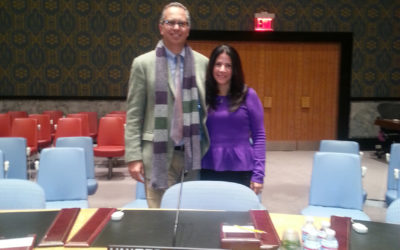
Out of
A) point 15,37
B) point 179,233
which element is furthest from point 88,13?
point 179,233

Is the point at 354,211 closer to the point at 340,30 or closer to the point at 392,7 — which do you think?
the point at 340,30

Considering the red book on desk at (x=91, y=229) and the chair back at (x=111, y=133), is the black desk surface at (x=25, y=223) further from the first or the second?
the chair back at (x=111, y=133)

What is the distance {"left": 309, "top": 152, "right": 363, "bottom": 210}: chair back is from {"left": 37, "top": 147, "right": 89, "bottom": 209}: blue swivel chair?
1865mm

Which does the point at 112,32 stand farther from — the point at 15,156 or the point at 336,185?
the point at 336,185

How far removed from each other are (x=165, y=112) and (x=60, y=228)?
2.89 ft

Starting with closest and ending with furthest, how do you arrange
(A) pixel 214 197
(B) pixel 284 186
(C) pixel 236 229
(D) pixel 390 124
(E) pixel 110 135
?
(C) pixel 236 229 < (A) pixel 214 197 < (B) pixel 284 186 < (E) pixel 110 135 < (D) pixel 390 124

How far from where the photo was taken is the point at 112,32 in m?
8.65

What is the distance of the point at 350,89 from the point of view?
895cm

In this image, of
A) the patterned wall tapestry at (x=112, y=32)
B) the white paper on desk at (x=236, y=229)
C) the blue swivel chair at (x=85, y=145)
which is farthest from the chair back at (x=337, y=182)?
the patterned wall tapestry at (x=112, y=32)

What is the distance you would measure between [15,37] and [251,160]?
7.79 metres

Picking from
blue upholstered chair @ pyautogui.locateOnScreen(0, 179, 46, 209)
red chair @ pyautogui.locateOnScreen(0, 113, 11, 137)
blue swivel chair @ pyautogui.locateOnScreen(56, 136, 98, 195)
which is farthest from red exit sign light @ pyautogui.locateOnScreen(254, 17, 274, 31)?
blue upholstered chair @ pyautogui.locateOnScreen(0, 179, 46, 209)

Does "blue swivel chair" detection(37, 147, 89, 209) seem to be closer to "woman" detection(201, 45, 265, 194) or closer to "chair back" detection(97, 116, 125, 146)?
"woman" detection(201, 45, 265, 194)

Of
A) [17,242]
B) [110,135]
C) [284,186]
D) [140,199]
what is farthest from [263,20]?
[17,242]

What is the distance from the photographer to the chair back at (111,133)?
19.3ft
